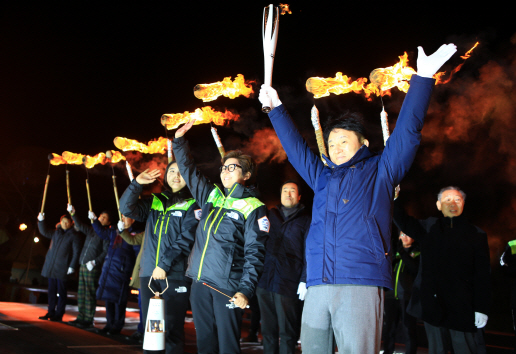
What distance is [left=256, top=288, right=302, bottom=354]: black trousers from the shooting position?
14.4 ft

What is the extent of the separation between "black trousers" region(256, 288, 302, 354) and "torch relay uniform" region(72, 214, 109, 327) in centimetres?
379

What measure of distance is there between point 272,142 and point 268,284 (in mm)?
4752

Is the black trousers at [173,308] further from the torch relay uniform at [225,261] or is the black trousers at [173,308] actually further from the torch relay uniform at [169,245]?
the torch relay uniform at [225,261]

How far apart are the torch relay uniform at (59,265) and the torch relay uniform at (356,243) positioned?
659cm

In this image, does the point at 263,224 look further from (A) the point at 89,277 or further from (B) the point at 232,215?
(A) the point at 89,277

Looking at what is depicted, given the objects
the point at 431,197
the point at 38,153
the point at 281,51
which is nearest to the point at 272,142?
the point at 281,51

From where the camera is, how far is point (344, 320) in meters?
2.16

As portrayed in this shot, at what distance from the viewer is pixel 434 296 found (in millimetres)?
3752

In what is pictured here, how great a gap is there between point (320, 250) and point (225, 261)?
4.25 feet

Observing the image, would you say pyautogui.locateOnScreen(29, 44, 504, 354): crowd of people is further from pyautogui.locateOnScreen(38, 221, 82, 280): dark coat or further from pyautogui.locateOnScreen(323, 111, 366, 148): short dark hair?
pyautogui.locateOnScreen(38, 221, 82, 280): dark coat

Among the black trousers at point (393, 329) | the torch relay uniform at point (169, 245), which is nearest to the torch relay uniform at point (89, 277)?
the torch relay uniform at point (169, 245)

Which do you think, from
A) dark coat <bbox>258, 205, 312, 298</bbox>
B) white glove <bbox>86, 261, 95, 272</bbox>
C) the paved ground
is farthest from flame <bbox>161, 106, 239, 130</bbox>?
white glove <bbox>86, 261, 95, 272</bbox>

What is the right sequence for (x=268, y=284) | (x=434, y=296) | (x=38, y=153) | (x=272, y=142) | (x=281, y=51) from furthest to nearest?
(x=38, y=153)
(x=272, y=142)
(x=281, y=51)
(x=268, y=284)
(x=434, y=296)

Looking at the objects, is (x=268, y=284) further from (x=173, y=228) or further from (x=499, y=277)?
(x=499, y=277)
